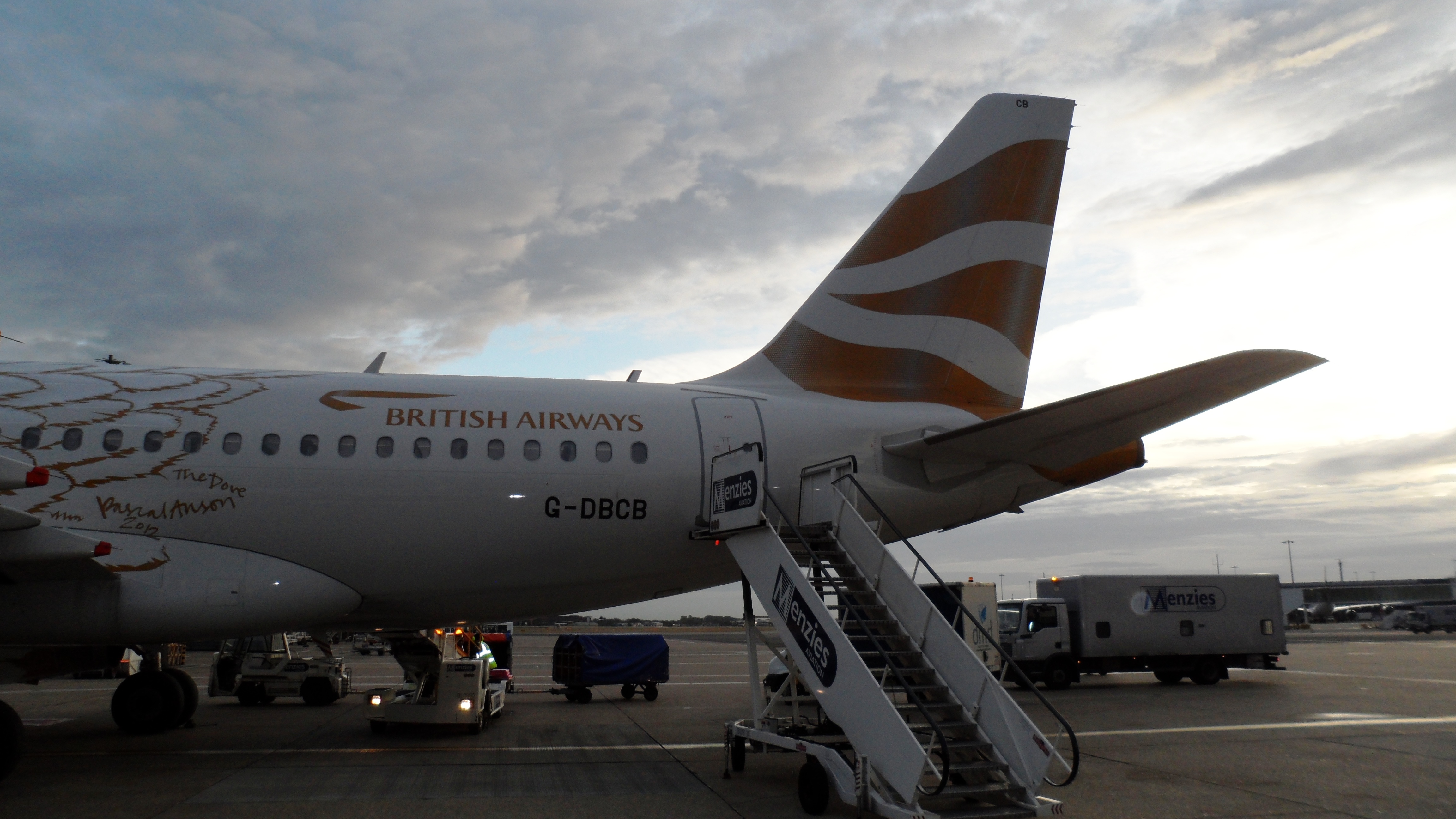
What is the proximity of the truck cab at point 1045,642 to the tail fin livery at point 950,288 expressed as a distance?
1167cm

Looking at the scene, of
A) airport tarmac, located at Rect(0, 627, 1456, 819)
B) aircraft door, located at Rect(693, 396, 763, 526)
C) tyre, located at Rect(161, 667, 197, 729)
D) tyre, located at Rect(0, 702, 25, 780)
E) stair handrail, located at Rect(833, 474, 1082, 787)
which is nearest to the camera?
stair handrail, located at Rect(833, 474, 1082, 787)

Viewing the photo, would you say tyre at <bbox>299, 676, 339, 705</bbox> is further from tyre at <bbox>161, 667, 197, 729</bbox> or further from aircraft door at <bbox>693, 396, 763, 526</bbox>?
aircraft door at <bbox>693, 396, 763, 526</bbox>

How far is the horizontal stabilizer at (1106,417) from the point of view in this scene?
354 inches

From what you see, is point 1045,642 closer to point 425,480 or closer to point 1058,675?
point 1058,675

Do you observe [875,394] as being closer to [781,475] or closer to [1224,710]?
[781,475]

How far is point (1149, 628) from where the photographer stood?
24.5 m

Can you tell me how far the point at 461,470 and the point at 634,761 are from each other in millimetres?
4819

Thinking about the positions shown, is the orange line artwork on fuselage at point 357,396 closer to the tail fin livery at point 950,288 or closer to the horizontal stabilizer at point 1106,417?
the tail fin livery at point 950,288

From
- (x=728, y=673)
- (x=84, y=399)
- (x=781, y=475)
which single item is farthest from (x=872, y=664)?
(x=728, y=673)

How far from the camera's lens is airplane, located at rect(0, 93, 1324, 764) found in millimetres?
11414

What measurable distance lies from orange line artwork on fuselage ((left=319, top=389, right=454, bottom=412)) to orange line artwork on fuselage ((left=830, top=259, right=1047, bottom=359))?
676 centimetres

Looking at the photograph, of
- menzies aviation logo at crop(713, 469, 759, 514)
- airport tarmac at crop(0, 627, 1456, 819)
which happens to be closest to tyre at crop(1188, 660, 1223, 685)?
airport tarmac at crop(0, 627, 1456, 819)

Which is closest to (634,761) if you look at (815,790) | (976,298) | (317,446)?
(815,790)

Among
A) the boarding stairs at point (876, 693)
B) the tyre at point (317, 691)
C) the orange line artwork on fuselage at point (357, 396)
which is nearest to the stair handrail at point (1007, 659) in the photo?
the boarding stairs at point (876, 693)
